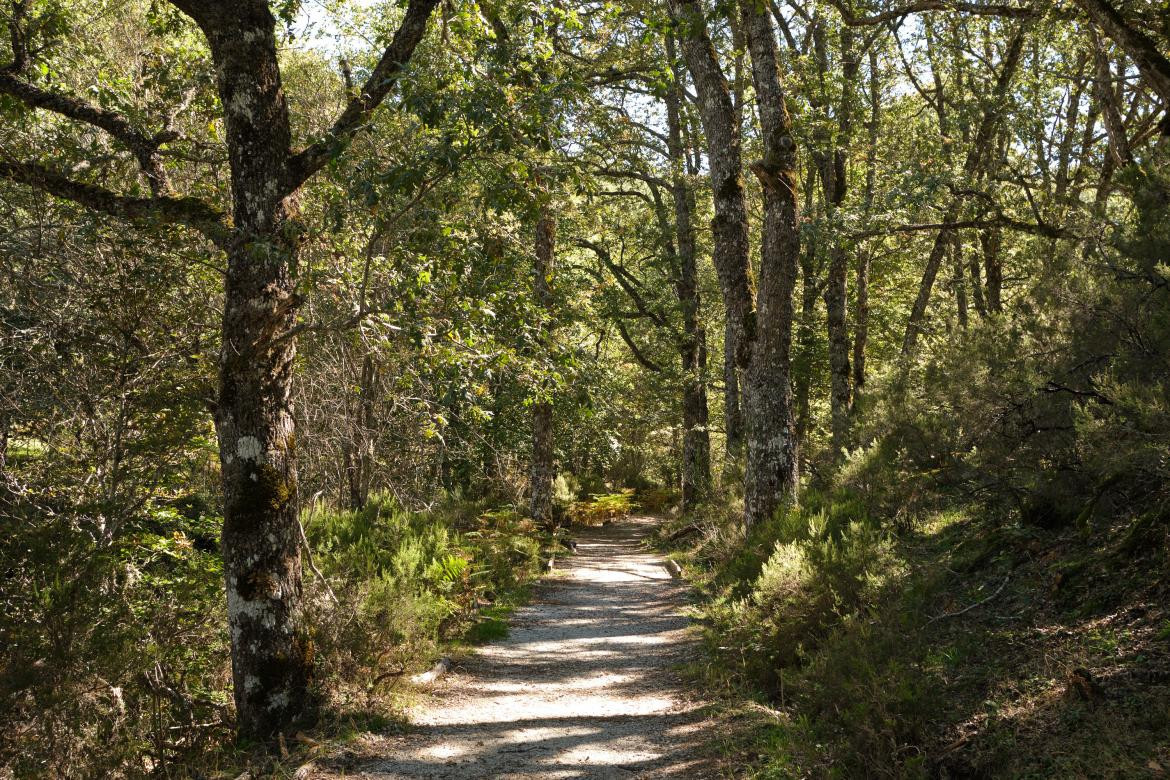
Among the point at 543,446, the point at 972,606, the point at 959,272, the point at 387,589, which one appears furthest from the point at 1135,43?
the point at 959,272

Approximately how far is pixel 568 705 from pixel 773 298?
19.9ft

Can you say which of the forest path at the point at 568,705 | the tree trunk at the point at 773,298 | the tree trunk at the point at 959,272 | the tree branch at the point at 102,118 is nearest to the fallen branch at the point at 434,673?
the forest path at the point at 568,705

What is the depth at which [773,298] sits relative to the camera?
34.4 ft

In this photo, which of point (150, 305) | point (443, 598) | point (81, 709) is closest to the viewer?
point (81, 709)

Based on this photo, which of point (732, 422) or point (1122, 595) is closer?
point (1122, 595)

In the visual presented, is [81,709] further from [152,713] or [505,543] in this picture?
[505,543]

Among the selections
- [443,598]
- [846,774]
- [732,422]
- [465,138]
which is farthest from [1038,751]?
[732,422]

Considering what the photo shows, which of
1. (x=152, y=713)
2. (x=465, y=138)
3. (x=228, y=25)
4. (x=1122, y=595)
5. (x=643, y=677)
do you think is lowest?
(x=643, y=677)

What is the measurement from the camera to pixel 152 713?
20.0ft

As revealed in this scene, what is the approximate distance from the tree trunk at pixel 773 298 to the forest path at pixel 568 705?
2487 millimetres

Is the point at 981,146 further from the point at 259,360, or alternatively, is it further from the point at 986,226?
the point at 259,360

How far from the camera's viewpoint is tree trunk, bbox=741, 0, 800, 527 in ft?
34.1

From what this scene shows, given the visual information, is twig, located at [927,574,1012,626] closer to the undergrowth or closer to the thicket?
the thicket

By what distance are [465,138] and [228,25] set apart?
2.23m
